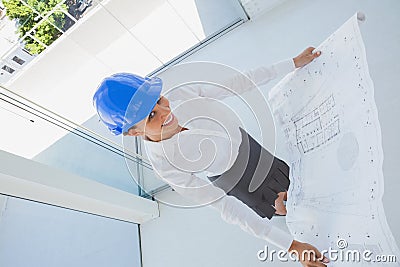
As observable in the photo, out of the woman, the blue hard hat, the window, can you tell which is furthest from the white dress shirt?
the window

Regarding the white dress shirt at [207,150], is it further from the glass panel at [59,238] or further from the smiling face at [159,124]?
the glass panel at [59,238]

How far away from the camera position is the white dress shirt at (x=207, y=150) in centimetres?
94

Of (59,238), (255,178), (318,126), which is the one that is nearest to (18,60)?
(59,238)

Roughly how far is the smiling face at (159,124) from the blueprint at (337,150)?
17.5 inches

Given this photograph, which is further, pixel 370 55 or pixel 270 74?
pixel 370 55

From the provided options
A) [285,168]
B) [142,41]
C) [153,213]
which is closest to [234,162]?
[285,168]

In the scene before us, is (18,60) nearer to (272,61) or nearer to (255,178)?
(272,61)

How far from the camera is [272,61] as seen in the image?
1.95 meters

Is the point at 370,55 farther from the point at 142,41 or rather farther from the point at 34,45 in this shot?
the point at 34,45

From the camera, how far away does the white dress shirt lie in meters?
0.94

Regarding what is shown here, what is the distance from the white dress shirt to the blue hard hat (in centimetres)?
13

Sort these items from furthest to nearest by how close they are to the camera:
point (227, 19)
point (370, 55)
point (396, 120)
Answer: point (227, 19) < point (370, 55) < point (396, 120)

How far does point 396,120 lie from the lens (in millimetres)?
1384

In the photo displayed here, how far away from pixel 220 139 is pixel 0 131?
991 millimetres
